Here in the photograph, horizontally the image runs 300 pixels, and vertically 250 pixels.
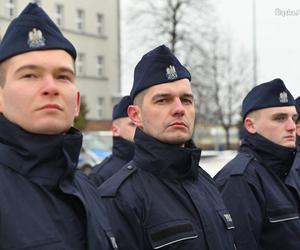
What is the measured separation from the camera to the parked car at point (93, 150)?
19984 millimetres

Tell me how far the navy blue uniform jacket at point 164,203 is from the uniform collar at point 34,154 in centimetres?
69

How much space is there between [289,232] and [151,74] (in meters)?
1.52

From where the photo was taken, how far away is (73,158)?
2547mm

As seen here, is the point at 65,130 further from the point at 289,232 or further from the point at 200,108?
the point at 200,108

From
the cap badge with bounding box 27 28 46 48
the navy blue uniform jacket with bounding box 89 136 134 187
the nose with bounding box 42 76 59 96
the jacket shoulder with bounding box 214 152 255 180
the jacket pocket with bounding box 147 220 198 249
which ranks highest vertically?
the cap badge with bounding box 27 28 46 48

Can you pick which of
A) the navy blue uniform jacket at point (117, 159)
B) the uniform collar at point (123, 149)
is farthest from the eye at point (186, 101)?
the uniform collar at point (123, 149)

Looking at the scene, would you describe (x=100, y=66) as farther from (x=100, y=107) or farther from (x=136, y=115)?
(x=136, y=115)

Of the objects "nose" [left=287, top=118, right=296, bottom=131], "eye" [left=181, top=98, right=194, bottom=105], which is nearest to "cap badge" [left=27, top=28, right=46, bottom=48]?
"eye" [left=181, top=98, right=194, bottom=105]

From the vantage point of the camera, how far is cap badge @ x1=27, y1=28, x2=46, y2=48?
248 centimetres

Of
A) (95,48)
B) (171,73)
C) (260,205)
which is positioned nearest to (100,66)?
(95,48)

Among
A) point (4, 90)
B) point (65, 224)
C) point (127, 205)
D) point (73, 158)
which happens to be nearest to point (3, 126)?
point (4, 90)

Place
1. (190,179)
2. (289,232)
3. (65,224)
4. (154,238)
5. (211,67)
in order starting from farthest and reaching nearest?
(211,67) < (289,232) < (190,179) < (154,238) < (65,224)

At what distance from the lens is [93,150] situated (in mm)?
20828

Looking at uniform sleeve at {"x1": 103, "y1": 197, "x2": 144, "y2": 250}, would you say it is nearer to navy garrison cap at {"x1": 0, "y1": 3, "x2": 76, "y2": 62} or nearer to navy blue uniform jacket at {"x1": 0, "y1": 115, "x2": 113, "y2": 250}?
navy blue uniform jacket at {"x1": 0, "y1": 115, "x2": 113, "y2": 250}
